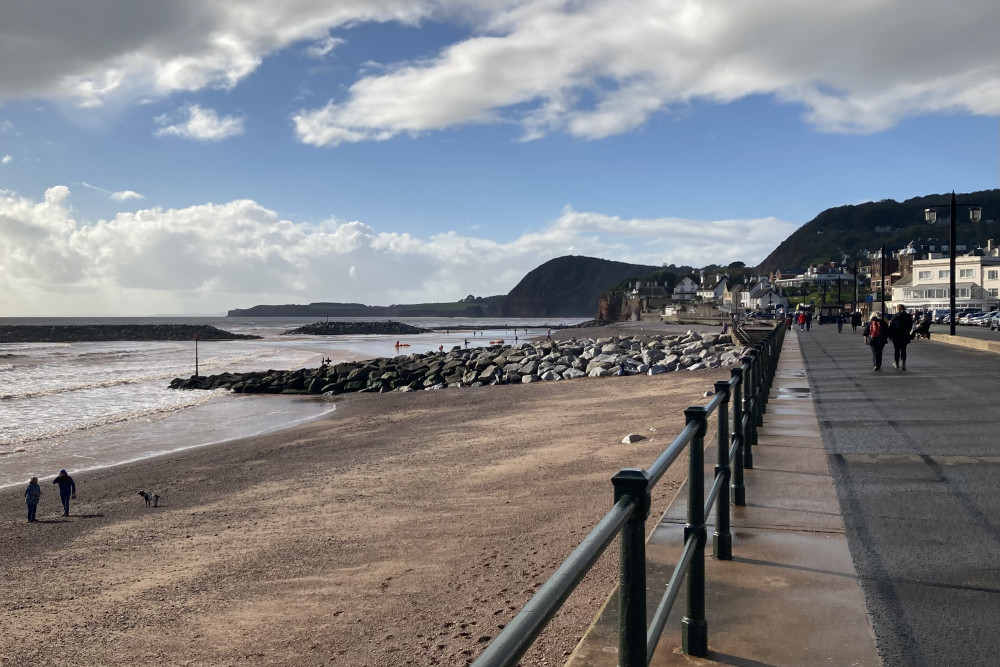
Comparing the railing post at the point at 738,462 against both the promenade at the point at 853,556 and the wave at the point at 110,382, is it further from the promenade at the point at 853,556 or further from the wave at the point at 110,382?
the wave at the point at 110,382

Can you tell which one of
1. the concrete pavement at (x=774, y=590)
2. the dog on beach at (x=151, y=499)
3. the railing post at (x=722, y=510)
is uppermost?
the railing post at (x=722, y=510)

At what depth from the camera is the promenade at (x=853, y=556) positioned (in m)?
3.72

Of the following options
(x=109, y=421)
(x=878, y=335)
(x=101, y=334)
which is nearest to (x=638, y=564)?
(x=878, y=335)

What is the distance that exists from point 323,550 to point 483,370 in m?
26.2

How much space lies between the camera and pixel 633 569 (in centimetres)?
223

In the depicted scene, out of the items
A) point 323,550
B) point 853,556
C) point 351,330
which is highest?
point 853,556

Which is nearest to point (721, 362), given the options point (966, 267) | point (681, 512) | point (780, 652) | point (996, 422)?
point (996, 422)

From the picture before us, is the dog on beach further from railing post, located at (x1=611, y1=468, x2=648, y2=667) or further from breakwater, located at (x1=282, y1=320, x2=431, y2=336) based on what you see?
breakwater, located at (x1=282, y1=320, x2=431, y2=336)

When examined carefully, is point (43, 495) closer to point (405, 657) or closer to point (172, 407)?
point (405, 657)

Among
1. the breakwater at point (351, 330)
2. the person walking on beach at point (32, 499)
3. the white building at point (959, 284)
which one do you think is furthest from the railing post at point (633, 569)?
the breakwater at point (351, 330)

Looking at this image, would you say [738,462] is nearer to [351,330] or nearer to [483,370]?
[483,370]

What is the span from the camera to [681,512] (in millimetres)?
6062

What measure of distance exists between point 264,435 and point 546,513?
563 inches

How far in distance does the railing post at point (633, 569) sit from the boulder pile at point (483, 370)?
2730 cm
